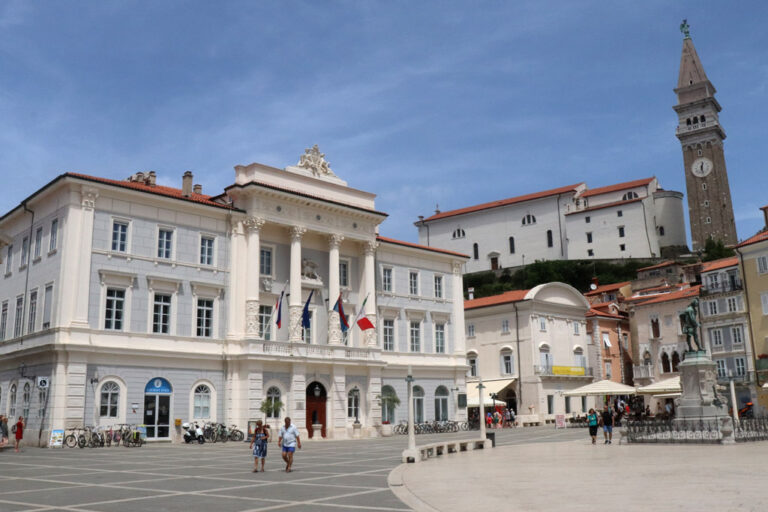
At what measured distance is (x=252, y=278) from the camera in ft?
125

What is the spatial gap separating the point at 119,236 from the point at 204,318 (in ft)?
19.5

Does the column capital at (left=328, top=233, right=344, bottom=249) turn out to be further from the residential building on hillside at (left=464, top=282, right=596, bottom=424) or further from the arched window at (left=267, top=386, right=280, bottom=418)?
the residential building on hillside at (left=464, top=282, right=596, bottom=424)

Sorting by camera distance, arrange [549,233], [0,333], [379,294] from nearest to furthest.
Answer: [0,333] < [379,294] < [549,233]

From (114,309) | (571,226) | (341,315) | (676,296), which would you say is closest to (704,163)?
(571,226)

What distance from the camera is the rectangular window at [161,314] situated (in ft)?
115

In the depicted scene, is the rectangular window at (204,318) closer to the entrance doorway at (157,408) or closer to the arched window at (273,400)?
the entrance doorway at (157,408)

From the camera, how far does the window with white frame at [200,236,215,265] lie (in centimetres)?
3747

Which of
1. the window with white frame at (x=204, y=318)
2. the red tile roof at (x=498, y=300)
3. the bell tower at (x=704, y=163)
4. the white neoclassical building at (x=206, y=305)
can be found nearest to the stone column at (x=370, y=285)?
the white neoclassical building at (x=206, y=305)

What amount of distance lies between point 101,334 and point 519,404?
35341 mm

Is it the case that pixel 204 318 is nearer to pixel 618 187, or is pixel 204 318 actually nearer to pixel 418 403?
pixel 418 403

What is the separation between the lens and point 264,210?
39.2 metres

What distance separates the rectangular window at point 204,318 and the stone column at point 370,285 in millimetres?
9926

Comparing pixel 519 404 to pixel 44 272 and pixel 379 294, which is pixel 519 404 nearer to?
pixel 379 294

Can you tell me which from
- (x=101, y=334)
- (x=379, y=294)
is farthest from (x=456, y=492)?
(x=379, y=294)
